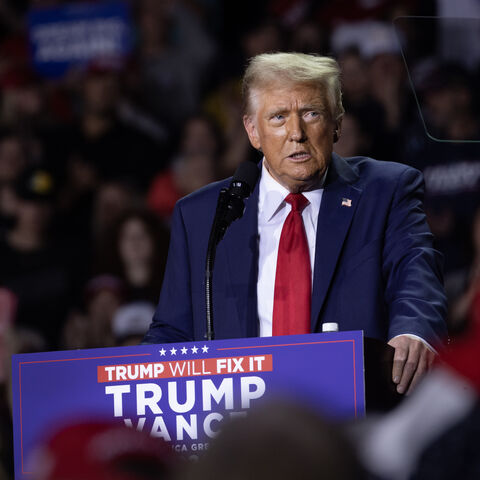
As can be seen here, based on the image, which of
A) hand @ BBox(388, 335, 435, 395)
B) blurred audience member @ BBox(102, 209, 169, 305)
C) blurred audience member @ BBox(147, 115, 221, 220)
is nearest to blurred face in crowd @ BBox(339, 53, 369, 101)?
blurred audience member @ BBox(147, 115, 221, 220)

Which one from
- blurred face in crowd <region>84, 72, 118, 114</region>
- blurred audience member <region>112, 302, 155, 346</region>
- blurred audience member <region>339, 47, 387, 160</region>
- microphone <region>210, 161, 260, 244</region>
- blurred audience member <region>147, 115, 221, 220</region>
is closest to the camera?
microphone <region>210, 161, 260, 244</region>

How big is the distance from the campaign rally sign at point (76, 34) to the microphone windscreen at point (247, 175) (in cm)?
377

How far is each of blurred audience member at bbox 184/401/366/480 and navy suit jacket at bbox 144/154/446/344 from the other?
1.50m

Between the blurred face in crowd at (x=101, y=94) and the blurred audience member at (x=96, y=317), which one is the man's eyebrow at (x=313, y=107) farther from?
the blurred face in crowd at (x=101, y=94)

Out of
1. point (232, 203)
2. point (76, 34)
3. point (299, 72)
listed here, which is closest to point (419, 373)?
point (232, 203)

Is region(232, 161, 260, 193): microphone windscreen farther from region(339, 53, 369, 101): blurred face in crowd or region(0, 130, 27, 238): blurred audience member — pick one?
region(0, 130, 27, 238): blurred audience member

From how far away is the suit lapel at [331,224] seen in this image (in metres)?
2.40

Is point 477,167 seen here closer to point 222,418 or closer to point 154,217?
point 154,217

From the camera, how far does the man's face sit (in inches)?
99.5

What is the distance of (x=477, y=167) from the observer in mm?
4414

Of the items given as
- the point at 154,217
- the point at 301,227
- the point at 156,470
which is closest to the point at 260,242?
the point at 301,227

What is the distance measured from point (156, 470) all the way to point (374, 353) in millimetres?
1295

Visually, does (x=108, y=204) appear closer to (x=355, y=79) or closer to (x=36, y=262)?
(x=36, y=262)

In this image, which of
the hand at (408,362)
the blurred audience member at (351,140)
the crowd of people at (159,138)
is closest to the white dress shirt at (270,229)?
the hand at (408,362)
